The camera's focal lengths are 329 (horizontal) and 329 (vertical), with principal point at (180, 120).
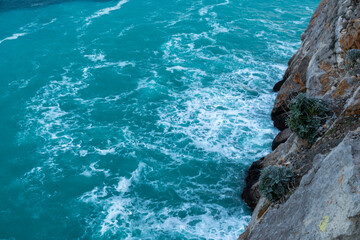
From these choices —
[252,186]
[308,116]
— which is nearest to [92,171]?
[252,186]

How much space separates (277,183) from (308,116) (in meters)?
4.10

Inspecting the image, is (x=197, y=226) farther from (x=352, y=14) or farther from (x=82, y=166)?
(x=352, y=14)

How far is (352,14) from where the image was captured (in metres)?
22.2

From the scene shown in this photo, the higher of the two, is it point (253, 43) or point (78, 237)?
point (253, 43)

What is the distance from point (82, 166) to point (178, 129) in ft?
30.6

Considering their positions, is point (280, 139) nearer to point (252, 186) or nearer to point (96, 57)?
point (252, 186)

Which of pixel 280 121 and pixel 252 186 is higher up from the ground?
pixel 280 121

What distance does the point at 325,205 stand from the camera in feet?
36.0

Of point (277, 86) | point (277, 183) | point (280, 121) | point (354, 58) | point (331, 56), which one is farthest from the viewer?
point (277, 86)

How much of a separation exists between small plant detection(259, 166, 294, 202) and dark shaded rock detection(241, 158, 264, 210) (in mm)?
7545

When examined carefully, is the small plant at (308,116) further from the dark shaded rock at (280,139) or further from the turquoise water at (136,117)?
the dark shaded rock at (280,139)

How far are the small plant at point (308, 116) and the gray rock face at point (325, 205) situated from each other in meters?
2.13

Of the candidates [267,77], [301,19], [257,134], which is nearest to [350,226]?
[257,134]

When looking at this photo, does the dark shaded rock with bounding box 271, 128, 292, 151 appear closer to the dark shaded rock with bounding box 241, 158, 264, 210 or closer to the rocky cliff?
the rocky cliff
